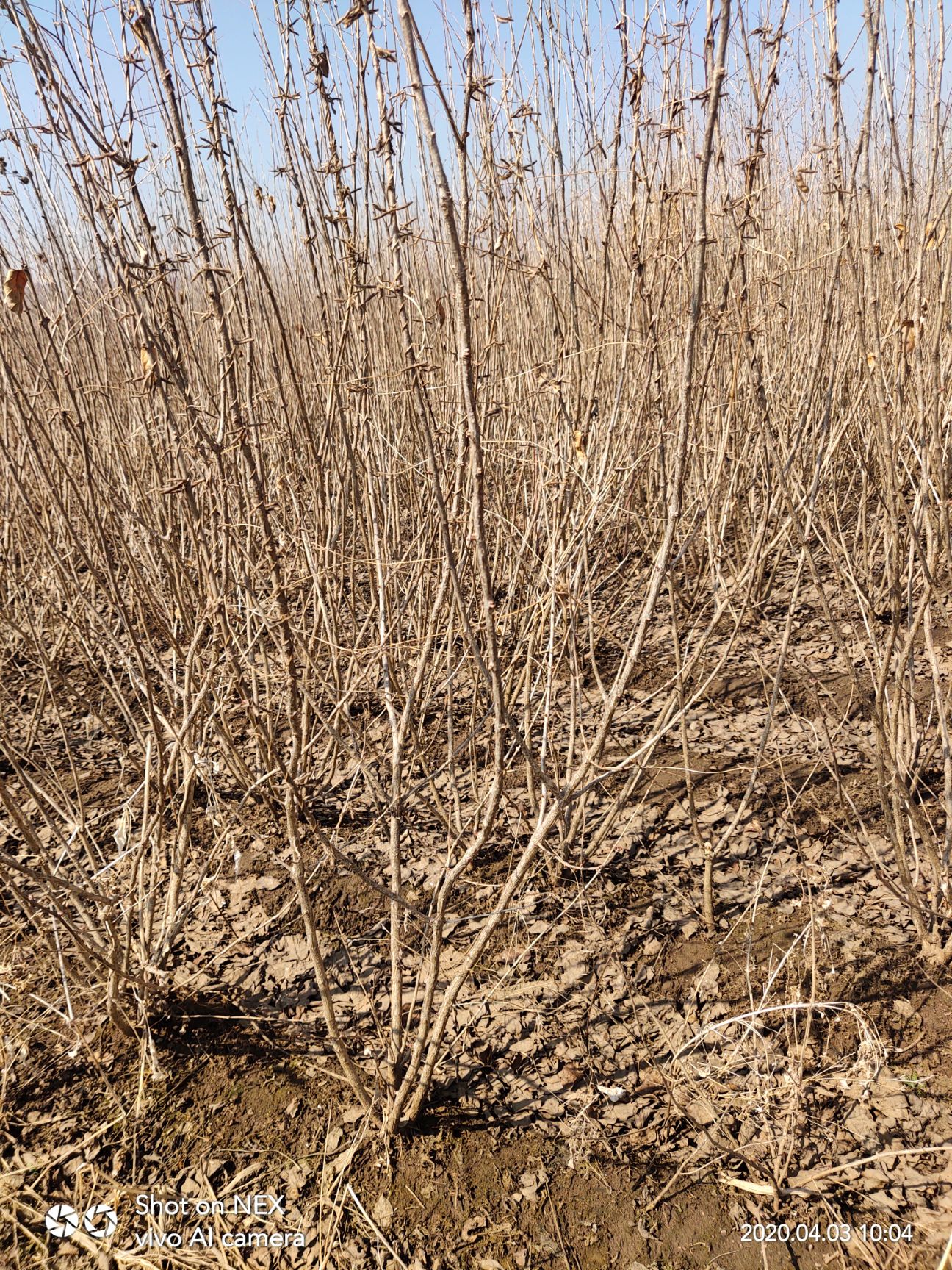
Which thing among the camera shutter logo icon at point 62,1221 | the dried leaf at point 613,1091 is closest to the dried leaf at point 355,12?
the dried leaf at point 613,1091

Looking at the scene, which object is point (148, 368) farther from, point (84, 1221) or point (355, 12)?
point (84, 1221)

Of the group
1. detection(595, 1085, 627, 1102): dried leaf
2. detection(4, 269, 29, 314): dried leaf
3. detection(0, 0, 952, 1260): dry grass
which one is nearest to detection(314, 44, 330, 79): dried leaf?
detection(0, 0, 952, 1260): dry grass

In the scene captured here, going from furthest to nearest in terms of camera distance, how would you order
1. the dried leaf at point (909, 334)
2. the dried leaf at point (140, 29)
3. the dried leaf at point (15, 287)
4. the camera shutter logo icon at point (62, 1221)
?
the dried leaf at point (909, 334), the camera shutter logo icon at point (62, 1221), the dried leaf at point (15, 287), the dried leaf at point (140, 29)

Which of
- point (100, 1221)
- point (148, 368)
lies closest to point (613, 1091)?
point (100, 1221)

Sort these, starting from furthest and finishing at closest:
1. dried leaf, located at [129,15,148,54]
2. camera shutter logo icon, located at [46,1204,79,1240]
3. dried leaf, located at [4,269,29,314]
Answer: camera shutter logo icon, located at [46,1204,79,1240] → dried leaf, located at [4,269,29,314] → dried leaf, located at [129,15,148,54]

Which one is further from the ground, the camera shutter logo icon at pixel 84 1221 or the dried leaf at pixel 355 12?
the dried leaf at pixel 355 12

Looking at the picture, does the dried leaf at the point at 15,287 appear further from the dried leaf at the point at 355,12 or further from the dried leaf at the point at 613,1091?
the dried leaf at the point at 613,1091

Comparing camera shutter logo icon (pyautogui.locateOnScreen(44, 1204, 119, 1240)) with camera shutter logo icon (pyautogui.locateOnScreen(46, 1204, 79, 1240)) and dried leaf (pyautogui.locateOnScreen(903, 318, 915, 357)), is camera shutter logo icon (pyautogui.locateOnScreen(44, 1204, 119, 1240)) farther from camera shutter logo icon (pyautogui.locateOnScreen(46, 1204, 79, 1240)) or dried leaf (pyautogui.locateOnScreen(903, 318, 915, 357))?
dried leaf (pyautogui.locateOnScreen(903, 318, 915, 357))

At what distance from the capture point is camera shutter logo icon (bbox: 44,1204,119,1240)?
1334 millimetres

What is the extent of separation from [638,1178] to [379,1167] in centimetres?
44

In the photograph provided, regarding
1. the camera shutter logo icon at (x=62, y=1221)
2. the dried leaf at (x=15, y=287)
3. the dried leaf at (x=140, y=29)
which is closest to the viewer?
the dried leaf at (x=140, y=29)

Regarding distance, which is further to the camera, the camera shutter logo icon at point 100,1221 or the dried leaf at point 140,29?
the camera shutter logo icon at point 100,1221

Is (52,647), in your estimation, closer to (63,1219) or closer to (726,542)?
(63,1219)

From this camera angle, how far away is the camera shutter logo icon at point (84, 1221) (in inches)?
52.5
